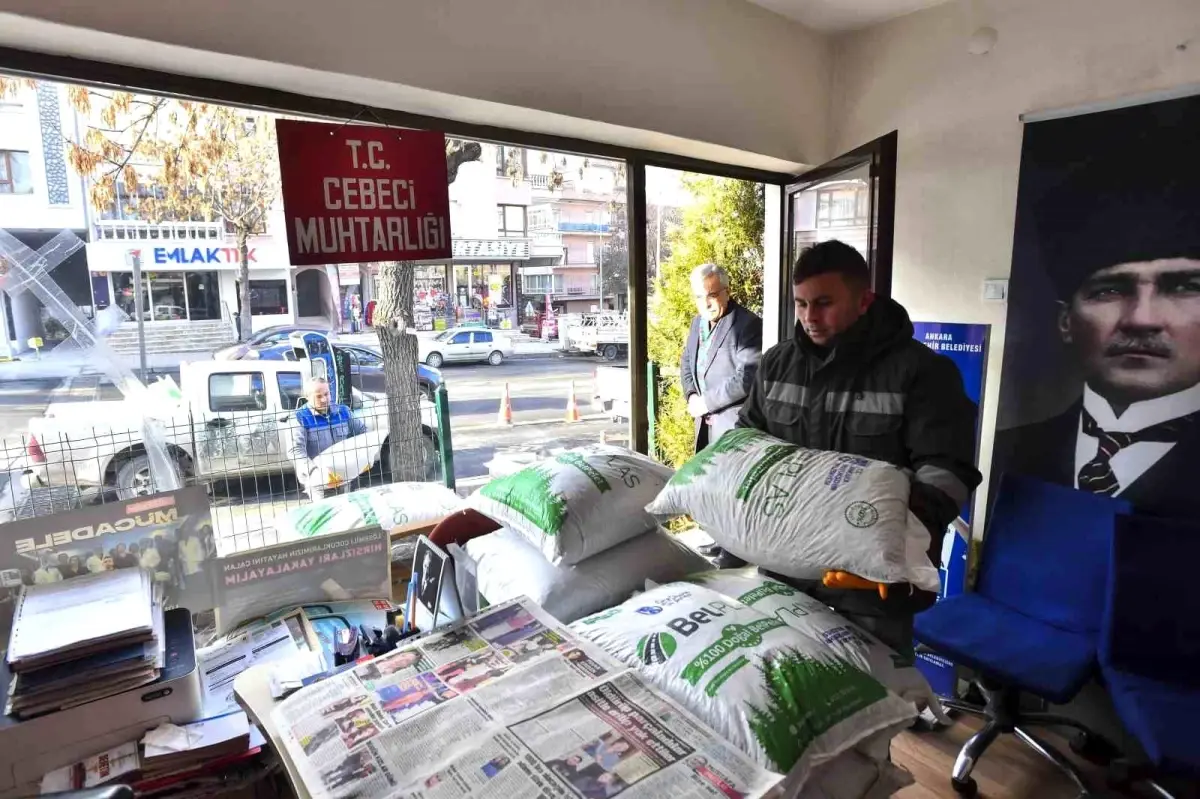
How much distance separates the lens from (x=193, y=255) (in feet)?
6.24

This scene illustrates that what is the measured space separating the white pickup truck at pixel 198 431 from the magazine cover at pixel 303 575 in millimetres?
325

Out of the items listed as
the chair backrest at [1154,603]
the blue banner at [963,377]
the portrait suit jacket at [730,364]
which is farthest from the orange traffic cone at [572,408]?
the chair backrest at [1154,603]

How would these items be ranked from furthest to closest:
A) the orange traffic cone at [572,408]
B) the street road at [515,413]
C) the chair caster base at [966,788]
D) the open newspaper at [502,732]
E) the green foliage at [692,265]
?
1. the green foliage at [692,265]
2. the orange traffic cone at [572,408]
3. the street road at [515,413]
4. the chair caster base at [966,788]
5. the open newspaper at [502,732]

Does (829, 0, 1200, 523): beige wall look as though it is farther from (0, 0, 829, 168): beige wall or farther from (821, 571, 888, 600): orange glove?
(821, 571, 888, 600): orange glove

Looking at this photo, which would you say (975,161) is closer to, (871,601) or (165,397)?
(871,601)

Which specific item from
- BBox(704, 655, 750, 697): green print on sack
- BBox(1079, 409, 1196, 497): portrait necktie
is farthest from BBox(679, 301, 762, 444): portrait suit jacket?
BBox(704, 655, 750, 697): green print on sack

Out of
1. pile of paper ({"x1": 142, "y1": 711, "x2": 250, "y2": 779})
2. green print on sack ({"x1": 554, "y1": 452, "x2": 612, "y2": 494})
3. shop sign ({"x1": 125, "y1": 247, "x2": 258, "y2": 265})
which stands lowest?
pile of paper ({"x1": 142, "y1": 711, "x2": 250, "y2": 779})

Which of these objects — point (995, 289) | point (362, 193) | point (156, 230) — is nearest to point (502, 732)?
point (362, 193)

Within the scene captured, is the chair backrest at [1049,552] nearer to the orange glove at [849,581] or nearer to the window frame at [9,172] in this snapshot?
the orange glove at [849,581]

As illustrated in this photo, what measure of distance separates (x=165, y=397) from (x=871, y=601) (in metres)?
1.88

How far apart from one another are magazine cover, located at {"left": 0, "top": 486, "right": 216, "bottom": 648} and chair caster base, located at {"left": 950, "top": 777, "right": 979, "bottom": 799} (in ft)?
7.36

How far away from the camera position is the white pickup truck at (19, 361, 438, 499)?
1646 millimetres

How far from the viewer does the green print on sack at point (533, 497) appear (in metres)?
1.67

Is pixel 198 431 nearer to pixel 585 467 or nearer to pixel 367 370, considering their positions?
pixel 367 370
